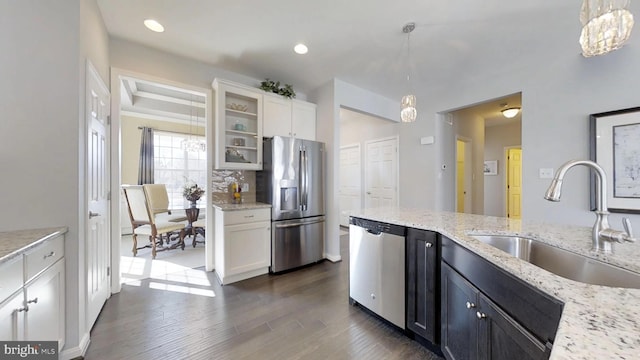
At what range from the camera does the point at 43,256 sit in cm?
135

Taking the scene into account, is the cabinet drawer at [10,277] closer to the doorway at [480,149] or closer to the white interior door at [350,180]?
the doorway at [480,149]

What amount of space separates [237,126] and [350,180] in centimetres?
359

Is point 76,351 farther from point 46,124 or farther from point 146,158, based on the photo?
point 146,158

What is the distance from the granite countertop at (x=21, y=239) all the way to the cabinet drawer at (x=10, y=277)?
32 millimetres

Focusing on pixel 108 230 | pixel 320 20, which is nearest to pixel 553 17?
pixel 320 20

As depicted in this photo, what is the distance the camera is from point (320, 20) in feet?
7.72

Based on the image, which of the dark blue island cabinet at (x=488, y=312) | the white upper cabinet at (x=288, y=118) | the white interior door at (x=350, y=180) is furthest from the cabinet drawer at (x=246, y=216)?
the white interior door at (x=350, y=180)

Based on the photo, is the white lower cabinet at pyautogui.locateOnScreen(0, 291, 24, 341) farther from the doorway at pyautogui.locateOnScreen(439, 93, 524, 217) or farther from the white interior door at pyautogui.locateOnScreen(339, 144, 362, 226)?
the white interior door at pyautogui.locateOnScreen(339, 144, 362, 226)

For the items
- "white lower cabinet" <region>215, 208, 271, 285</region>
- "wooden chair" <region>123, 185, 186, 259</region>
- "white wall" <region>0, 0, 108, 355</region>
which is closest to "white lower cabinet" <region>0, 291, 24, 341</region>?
"white wall" <region>0, 0, 108, 355</region>

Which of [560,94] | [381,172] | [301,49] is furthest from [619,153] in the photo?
[301,49]

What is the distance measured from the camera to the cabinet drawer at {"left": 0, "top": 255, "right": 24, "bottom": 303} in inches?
41.2

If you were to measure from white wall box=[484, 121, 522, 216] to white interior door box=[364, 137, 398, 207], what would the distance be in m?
3.26

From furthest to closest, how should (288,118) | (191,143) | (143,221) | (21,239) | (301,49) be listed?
(191,143)
(143,221)
(288,118)
(301,49)
(21,239)

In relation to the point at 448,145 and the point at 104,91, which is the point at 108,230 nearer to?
the point at 104,91
